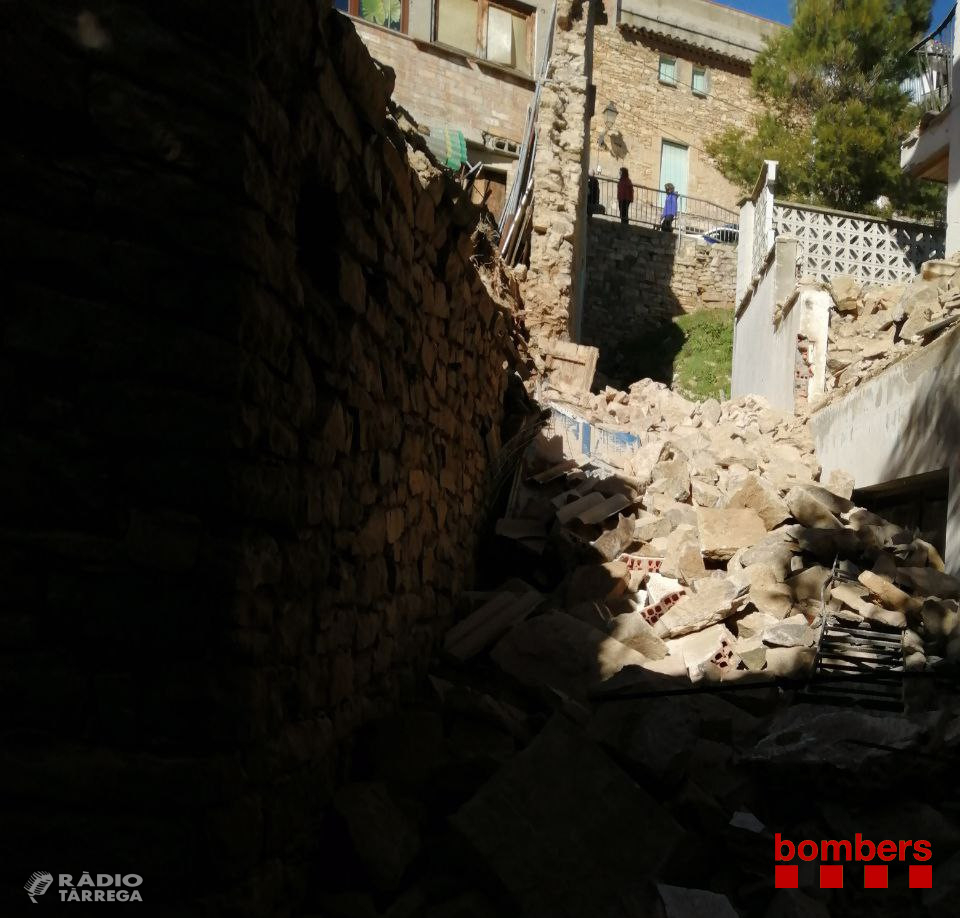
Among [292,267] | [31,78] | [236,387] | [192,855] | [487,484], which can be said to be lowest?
[192,855]

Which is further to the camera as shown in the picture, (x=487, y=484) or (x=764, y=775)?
(x=487, y=484)

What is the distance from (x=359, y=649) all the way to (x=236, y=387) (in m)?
1.34

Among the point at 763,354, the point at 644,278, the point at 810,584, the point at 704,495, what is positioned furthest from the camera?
the point at 644,278

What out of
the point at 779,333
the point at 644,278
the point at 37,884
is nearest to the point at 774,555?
the point at 37,884

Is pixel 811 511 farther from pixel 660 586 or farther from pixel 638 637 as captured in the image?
pixel 638 637

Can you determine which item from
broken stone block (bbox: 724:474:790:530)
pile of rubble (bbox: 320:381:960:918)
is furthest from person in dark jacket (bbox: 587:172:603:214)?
pile of rubble (bbox: 320:381:960:918)

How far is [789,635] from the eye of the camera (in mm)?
5168

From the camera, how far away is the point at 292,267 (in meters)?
2.49

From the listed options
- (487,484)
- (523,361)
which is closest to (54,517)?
(487,484)

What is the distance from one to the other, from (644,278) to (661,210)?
5.48 meters

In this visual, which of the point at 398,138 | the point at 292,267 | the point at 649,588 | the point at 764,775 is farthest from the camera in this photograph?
the point at 649,588

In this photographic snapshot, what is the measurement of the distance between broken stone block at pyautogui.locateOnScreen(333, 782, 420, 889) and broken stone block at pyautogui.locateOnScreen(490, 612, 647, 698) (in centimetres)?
140

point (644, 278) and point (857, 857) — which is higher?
point (644, 278)

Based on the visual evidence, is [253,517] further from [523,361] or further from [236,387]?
Result: [523,361]
